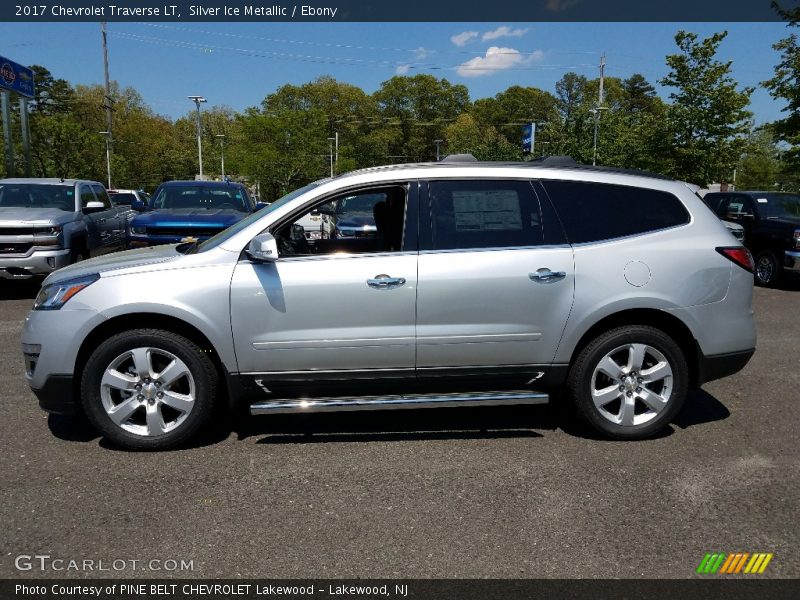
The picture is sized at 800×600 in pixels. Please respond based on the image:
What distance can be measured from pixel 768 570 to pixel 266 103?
99.0 meters

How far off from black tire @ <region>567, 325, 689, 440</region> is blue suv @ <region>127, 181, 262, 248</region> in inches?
216

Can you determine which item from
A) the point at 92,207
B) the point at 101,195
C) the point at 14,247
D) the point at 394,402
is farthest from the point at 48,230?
the point at 394,402

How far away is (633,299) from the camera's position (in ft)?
14.3

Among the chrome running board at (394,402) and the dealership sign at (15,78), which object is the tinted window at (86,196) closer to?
the chrome running board at (394,402)

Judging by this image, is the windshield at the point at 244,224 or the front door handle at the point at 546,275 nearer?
the front door handle at the point at 546,275

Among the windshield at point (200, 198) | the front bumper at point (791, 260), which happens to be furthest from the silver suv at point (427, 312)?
the front bumper at point (791, 260)

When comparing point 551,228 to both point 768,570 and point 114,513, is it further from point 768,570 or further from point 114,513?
point 114,513

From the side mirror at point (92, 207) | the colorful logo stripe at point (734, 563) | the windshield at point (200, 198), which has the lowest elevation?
the colorful logo stripe at point (734, 563)

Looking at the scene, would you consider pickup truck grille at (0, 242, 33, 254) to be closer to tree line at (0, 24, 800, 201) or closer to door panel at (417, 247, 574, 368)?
door panel at (417, 247, 574, 368)

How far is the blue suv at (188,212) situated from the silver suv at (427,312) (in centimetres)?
435

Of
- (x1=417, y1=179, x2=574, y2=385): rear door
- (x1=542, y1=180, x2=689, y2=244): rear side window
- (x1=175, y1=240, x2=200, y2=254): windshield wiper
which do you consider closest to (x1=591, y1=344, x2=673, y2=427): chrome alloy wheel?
(x1=417, y1=179, x2=574, y2=385): rear door

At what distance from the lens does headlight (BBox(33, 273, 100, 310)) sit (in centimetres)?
417

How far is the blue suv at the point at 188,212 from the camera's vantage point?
9789mm

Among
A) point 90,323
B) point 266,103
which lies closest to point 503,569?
point 90,323
